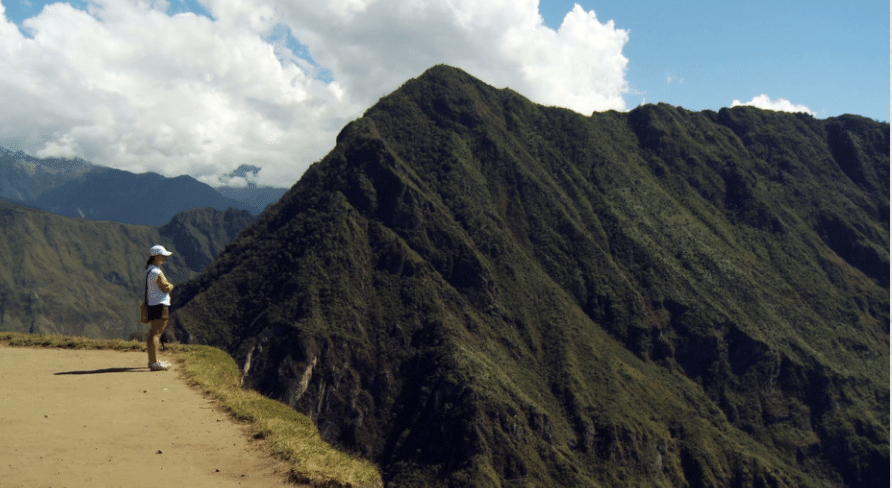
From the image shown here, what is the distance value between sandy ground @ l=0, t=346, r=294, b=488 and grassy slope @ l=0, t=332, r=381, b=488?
47cm

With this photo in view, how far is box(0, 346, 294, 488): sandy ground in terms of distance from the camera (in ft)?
41.5

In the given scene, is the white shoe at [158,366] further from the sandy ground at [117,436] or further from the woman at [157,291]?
the woman at [157,291]

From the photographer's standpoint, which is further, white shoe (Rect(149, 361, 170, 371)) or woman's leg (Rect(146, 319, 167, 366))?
white shoe (Rect(149, 361, 170, 371))

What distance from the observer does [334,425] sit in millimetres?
191000

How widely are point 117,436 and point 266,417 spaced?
4090 mm

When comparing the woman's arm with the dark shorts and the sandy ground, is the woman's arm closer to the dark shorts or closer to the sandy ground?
the dark shorts

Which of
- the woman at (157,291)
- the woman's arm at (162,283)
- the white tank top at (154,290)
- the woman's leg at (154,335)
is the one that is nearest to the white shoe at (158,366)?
the woman's leg at (154,335)

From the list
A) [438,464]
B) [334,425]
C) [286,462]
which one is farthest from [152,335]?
[334,425]

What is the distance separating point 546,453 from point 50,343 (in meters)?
183

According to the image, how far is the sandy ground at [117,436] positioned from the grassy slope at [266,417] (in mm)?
466

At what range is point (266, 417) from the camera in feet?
58.0

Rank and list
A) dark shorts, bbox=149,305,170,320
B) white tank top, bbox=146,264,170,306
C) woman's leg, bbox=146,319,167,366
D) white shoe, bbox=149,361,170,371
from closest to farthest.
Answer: white tank top, bbox=146,264,170,306 < dark shorts, bbox=149,305,170,320 < woman's leg, bbox=146,319,167,366 < white shoe, bbox=149,361,170,371

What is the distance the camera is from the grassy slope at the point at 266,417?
14227 mm

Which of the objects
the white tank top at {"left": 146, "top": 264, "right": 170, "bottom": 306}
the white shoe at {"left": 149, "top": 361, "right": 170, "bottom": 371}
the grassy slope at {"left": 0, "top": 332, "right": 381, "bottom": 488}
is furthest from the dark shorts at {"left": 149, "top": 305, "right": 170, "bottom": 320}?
the grassy slope at {"left": 0, "top": 332, "right": 381, "bottom": 488}
